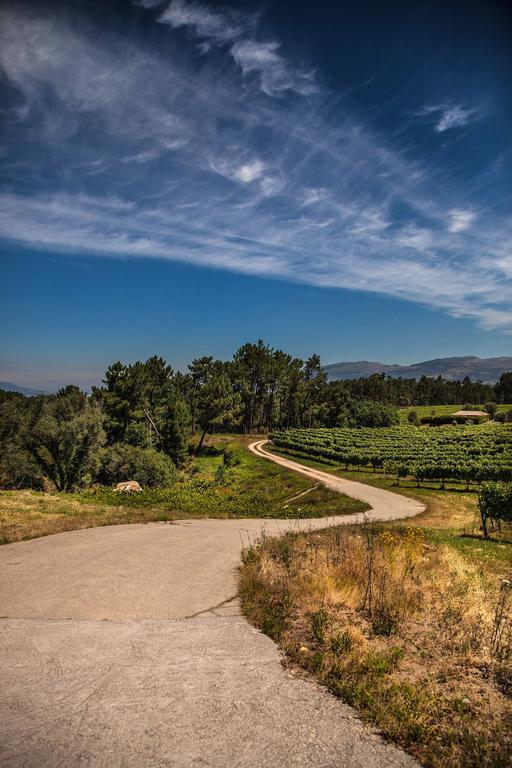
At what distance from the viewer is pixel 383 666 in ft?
18.9

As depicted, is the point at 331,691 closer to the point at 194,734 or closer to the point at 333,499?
the point at 194,734

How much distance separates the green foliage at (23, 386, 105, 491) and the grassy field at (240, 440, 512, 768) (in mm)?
35676

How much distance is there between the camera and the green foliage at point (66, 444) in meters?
42.8

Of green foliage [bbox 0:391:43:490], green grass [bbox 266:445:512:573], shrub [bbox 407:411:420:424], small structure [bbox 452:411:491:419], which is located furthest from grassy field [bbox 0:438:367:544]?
small structure [bbox 452:411:491:419]

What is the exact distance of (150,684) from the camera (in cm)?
533

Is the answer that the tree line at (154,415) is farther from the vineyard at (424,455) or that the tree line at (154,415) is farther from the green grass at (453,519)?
the green grass at (453,519)

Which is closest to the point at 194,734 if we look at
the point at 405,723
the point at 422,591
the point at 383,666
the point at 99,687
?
the point at 99,687

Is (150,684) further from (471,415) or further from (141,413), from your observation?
(471,415)

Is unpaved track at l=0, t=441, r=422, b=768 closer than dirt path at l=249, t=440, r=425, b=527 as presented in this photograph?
Yes

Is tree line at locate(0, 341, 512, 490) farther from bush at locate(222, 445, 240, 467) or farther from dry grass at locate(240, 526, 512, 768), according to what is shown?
dry grass at locate(240, 526, 512, 768)

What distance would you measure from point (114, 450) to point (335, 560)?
42.4 metres

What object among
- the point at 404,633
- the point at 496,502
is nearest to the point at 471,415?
the point at 496,502

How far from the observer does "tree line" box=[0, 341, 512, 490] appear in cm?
4394

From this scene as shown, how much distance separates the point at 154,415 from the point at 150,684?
6794cm
